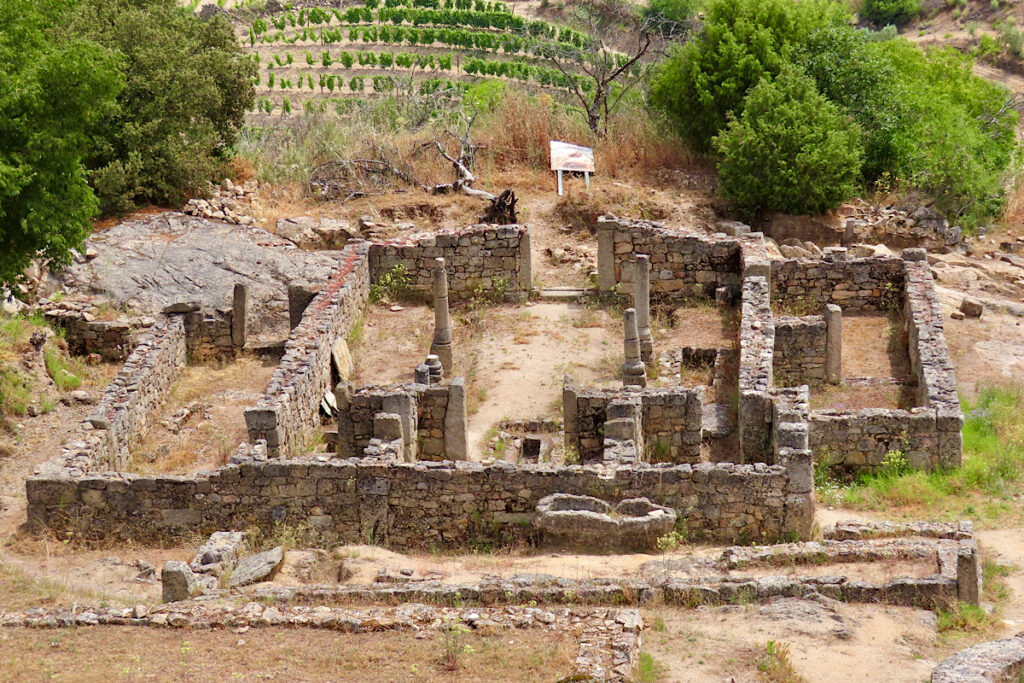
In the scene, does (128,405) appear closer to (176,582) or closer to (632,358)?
(176,582)

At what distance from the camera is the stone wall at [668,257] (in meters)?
28.3

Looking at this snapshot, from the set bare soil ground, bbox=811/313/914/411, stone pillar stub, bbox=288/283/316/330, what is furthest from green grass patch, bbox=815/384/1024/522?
stone pillar stub, bbox=288/283/316/330

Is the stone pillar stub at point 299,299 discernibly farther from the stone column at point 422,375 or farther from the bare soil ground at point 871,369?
the bare soil ground at point 871,369

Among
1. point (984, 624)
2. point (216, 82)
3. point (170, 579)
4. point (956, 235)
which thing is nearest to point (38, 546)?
point (170, 579)

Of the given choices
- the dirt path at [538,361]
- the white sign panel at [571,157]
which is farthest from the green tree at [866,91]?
the dirt path at [538,361]

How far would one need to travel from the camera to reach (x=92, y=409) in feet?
76.7

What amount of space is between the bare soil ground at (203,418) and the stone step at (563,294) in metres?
5.70

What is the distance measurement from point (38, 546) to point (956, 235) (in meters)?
21.2

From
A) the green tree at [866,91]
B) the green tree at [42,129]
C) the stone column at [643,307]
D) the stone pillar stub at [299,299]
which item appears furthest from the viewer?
the green tree at [866,91]

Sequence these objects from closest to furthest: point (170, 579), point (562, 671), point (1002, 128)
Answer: point (562, 671)
point (170, 579)
point (1002, 128)

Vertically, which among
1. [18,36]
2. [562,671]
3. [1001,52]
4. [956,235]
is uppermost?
[1001,52]

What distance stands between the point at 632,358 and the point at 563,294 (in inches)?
193

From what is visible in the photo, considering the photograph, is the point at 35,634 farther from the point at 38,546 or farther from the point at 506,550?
the point at 506,550

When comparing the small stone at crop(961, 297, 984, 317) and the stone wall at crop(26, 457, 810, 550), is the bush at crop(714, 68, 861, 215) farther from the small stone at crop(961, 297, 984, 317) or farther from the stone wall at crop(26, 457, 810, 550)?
the stone wall at crop(26, 457, 810, 550)
